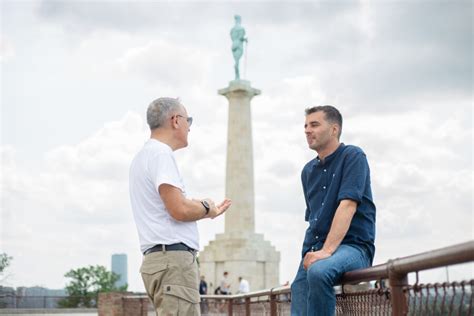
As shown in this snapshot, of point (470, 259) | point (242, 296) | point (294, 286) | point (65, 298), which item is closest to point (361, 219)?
point (294, 286)

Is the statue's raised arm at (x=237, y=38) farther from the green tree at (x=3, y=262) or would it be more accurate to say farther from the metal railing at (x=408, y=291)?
the metal railing at (x=408, y=291)

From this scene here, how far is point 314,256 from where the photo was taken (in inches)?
209

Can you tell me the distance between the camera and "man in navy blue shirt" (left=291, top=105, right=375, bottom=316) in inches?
206

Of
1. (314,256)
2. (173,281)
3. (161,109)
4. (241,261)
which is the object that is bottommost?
(173,281)

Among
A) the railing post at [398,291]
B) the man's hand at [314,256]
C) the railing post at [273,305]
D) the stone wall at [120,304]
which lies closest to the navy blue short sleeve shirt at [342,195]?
the man's hand at [314,256]

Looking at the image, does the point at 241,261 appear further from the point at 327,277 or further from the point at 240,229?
the point at 327,277

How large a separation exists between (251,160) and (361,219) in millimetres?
37337

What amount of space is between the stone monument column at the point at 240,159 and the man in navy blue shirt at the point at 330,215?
3623 cm

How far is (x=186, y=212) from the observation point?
5301 millimetres

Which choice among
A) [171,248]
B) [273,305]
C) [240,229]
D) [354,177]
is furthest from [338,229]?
[240,229]

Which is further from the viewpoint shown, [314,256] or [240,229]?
[240,229]

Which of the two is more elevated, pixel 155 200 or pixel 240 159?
pixel 240 159

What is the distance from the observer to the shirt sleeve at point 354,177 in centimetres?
545

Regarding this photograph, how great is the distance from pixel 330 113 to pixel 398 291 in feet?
5.50
